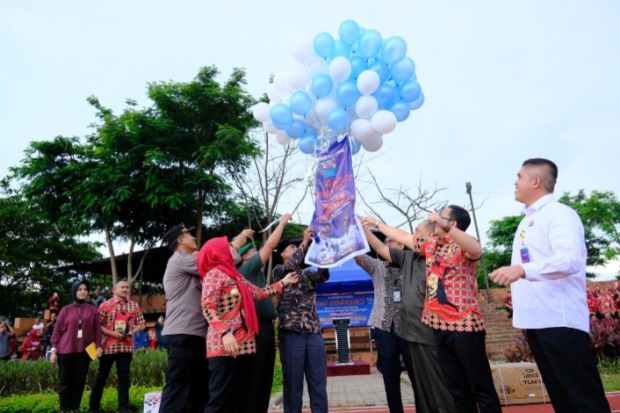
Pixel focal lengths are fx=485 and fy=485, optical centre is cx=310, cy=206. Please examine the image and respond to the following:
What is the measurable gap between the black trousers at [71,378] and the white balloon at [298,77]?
4.27 meters

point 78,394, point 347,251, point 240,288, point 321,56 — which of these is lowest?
point 78,394

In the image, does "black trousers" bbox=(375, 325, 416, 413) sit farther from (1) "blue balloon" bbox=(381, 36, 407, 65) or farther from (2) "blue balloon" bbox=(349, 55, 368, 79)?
(1) "blue balloon" bbox=(381, 36, 407, 65)

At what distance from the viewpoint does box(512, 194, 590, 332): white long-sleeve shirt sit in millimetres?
2494

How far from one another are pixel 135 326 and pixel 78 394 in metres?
1.06

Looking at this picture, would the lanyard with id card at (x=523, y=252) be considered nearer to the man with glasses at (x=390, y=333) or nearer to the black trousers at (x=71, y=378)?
the man with glasses at (x=390, y=333)

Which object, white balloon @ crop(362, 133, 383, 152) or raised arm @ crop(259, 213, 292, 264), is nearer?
raised arm @ crop(259, 213, 292, 264)

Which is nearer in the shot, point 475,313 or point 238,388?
point 475,313

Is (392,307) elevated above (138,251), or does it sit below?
below

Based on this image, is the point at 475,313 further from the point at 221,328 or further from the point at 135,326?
the point at 135,326

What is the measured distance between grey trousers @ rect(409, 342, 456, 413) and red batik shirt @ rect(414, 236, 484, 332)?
15.8 inches

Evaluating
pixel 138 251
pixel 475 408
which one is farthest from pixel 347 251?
pixel 138 251

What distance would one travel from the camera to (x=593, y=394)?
241 centimetres

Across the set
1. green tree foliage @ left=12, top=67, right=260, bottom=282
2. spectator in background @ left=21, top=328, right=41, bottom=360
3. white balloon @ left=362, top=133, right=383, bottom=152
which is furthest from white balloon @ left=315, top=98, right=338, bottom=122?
spectator in background @ left=21, top=328, right=41, bottom=360

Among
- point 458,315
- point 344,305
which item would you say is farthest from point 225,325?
point 344,305
